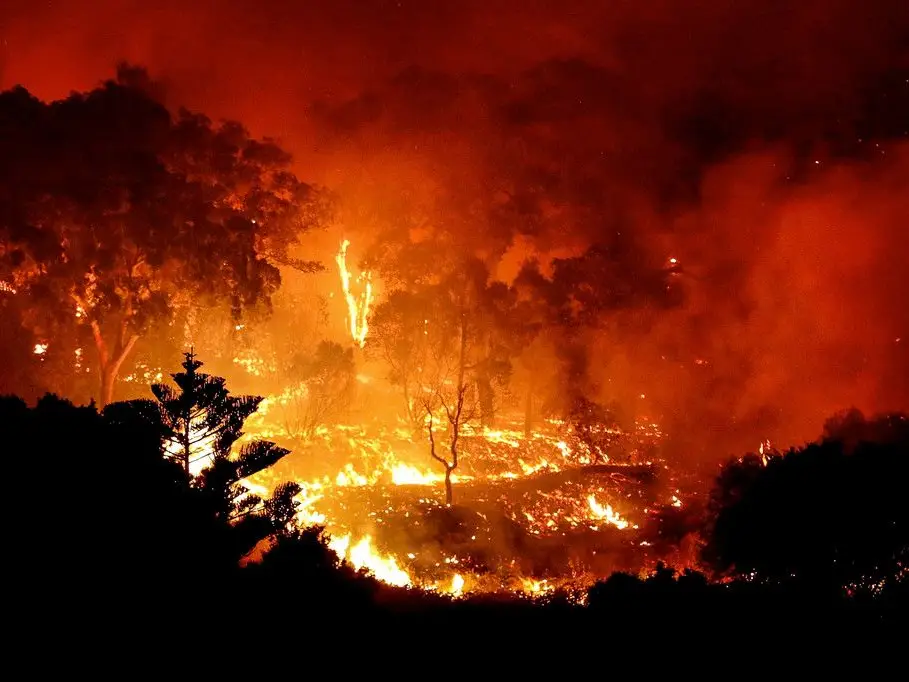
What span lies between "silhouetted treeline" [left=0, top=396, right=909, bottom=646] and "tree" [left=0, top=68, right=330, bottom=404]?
8.75 meters

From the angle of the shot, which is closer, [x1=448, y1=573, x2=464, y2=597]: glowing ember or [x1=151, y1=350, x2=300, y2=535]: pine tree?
[x1=151, y1=350, x2=300, y2=535]: pine tree

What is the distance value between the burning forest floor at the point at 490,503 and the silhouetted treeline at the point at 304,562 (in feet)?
15.2

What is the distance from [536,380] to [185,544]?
2271 cm

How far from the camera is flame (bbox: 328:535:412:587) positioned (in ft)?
56.6

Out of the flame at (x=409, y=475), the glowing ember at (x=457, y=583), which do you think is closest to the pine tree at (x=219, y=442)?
the glowing ember at (x=457, y=583)

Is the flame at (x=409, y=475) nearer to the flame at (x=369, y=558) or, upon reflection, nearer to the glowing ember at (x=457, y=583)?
the flame at (x=369, y=558)

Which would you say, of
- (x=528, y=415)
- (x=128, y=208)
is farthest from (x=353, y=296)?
(x=128, y=208)

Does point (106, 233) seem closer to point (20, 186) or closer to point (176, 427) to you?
point (20, 186)

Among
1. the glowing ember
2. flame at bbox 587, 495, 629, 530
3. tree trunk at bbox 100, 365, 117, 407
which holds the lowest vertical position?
the glowing ember

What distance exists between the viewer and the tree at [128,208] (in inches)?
623

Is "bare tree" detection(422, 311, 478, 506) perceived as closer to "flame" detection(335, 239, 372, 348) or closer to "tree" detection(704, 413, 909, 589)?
"flame" detection(335, 239, 372, 348)

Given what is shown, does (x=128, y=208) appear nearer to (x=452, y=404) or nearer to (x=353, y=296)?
(x=452, y=404)

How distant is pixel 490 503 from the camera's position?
20.6 meters

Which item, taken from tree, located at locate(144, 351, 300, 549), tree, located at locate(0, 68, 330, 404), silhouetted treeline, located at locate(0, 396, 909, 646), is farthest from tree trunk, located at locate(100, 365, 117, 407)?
silhouetted treeline, located at locate(0, 396, 909, 646)
